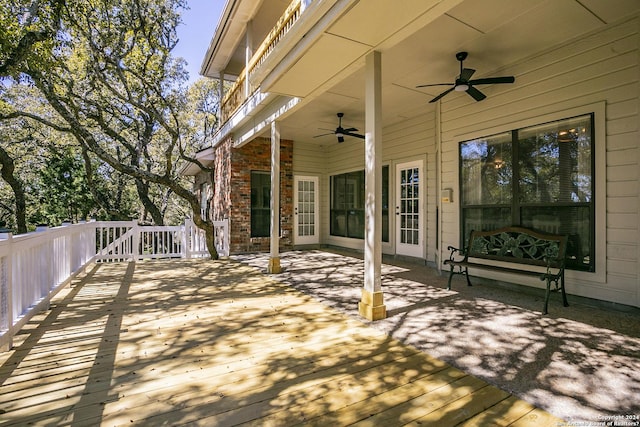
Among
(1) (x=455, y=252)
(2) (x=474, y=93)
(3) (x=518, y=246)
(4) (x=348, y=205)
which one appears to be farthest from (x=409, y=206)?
(2) (x=474, y=93)

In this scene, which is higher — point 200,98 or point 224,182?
point 200,98

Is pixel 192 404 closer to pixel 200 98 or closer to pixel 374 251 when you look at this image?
pixel 374 251

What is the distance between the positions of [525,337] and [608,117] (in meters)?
2.58

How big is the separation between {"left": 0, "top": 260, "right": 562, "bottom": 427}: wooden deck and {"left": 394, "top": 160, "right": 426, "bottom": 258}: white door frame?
3.48 meters

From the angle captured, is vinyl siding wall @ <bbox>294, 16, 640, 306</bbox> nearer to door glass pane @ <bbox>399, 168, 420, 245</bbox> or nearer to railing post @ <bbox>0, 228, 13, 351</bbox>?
door glass pane @ <bbox>399, 168, 420, 245</bbox>

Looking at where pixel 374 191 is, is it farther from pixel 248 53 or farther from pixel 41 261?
pixel 248 53

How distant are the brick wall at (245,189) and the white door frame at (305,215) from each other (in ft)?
0.55

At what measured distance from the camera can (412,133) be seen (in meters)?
6.41

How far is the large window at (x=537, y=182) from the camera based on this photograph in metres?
3.49

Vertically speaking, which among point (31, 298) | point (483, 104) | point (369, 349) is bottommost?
point (369, 349)

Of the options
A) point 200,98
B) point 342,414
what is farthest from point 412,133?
point 200,98

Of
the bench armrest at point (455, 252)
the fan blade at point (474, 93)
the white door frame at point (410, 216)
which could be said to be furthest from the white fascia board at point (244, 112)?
the bench armrest at point (455, 252)

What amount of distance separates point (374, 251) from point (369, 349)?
989 millimetres

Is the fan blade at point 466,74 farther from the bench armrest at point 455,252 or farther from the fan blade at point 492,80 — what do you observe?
the bench armrest at point 455,252
